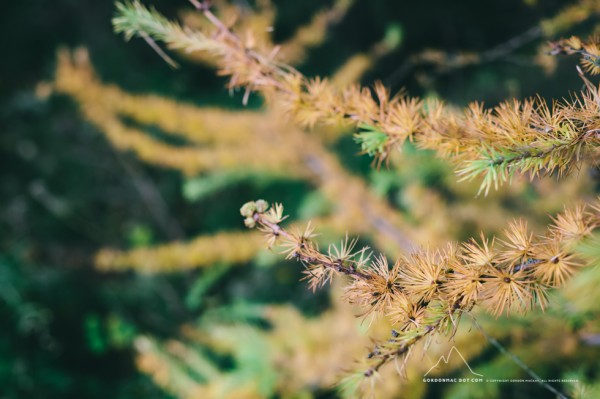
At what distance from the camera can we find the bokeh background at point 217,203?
1.36 meters

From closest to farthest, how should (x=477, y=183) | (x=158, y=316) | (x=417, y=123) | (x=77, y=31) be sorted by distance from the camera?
(x=417, y=123)
(x=477, y=183)
(x=158, y=316)
(x=77, y=31)

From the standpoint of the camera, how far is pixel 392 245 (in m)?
1.36

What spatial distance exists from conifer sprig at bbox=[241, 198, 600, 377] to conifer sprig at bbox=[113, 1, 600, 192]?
82mm

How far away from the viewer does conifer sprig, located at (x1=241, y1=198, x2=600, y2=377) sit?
41cm

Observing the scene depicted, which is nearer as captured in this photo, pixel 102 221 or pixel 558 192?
pixel 558 192

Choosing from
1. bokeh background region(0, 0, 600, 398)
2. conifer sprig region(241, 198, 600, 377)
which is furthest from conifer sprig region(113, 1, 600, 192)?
bokeh background region(0, 0, 600, 398)

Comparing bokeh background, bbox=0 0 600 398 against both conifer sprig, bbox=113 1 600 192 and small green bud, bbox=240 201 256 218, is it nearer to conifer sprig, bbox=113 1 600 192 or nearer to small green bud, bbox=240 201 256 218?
conifer sprig, bbox=113 1 600 192

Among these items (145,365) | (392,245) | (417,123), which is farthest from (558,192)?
(145,365)

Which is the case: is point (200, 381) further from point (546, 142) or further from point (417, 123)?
point (546, 142)

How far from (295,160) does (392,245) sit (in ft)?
1.80

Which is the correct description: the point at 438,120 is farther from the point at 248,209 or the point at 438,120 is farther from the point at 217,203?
the point at 217,203

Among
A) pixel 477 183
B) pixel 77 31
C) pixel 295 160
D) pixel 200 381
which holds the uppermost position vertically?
pixel 77 31

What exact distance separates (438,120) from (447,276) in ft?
0.84

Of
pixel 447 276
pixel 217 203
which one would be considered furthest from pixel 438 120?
pixel 217 203
